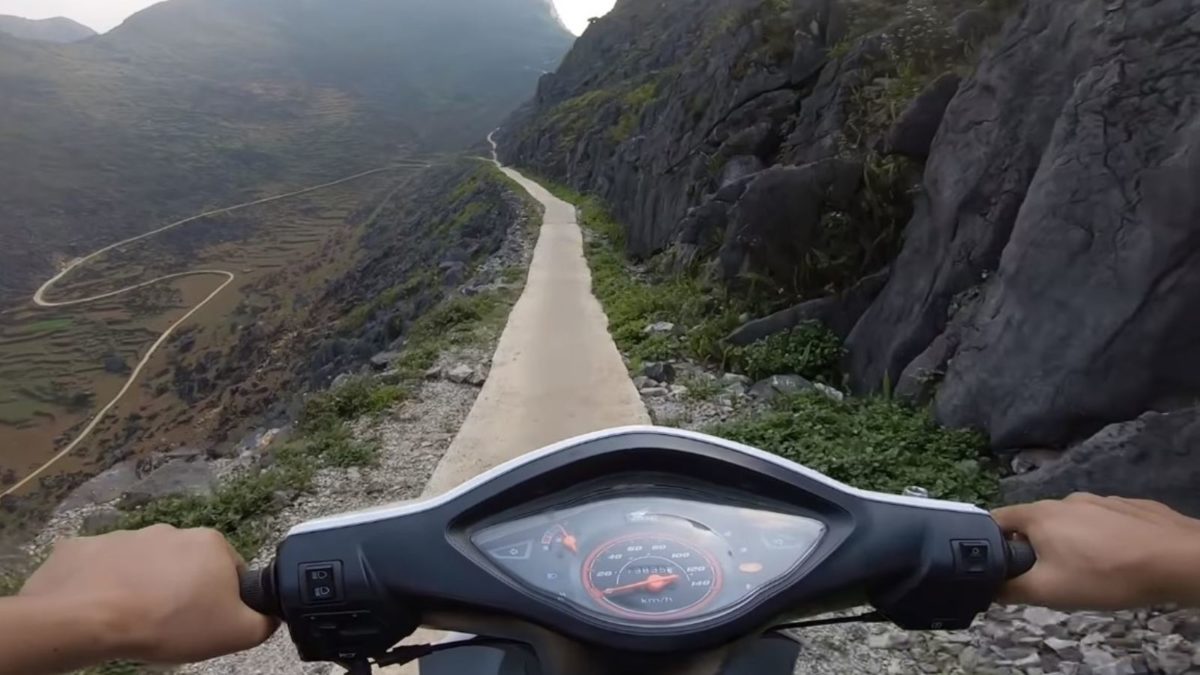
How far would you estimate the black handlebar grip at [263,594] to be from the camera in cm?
155

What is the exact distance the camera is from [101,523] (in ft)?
25.2

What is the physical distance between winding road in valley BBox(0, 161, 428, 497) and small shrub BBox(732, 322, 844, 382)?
26.8 meters

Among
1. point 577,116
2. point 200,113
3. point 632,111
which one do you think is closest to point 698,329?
point 632,111

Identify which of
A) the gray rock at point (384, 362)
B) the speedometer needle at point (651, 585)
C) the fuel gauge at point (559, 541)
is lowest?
the gray rock at point (384, 362)

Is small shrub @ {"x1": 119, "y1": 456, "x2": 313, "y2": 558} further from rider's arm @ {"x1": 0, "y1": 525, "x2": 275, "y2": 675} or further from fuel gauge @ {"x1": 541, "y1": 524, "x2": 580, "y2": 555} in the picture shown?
fuel gauge @ {"x1": 541, "y1": 524, "x2": 580, "y2": 555}

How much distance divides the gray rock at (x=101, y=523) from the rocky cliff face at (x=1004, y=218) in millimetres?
6983

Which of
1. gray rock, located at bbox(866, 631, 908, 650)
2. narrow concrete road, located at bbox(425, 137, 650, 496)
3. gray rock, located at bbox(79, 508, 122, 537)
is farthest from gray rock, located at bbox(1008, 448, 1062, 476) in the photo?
gray rock, located at bbox(79, 508, 122, 537)

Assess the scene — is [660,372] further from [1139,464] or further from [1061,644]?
[1061,644]

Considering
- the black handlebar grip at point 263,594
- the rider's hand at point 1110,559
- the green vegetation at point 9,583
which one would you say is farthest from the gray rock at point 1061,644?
the green vegetation at point 9,583

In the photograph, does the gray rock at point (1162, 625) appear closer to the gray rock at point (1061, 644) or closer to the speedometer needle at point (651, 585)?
the gray rock at point (1061, 644)

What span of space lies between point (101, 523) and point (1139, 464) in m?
8.06

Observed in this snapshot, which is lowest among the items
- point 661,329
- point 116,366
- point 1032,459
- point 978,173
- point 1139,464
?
point 116,366

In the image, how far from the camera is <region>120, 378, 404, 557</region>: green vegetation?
700 cm

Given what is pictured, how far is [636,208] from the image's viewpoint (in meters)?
22.2
